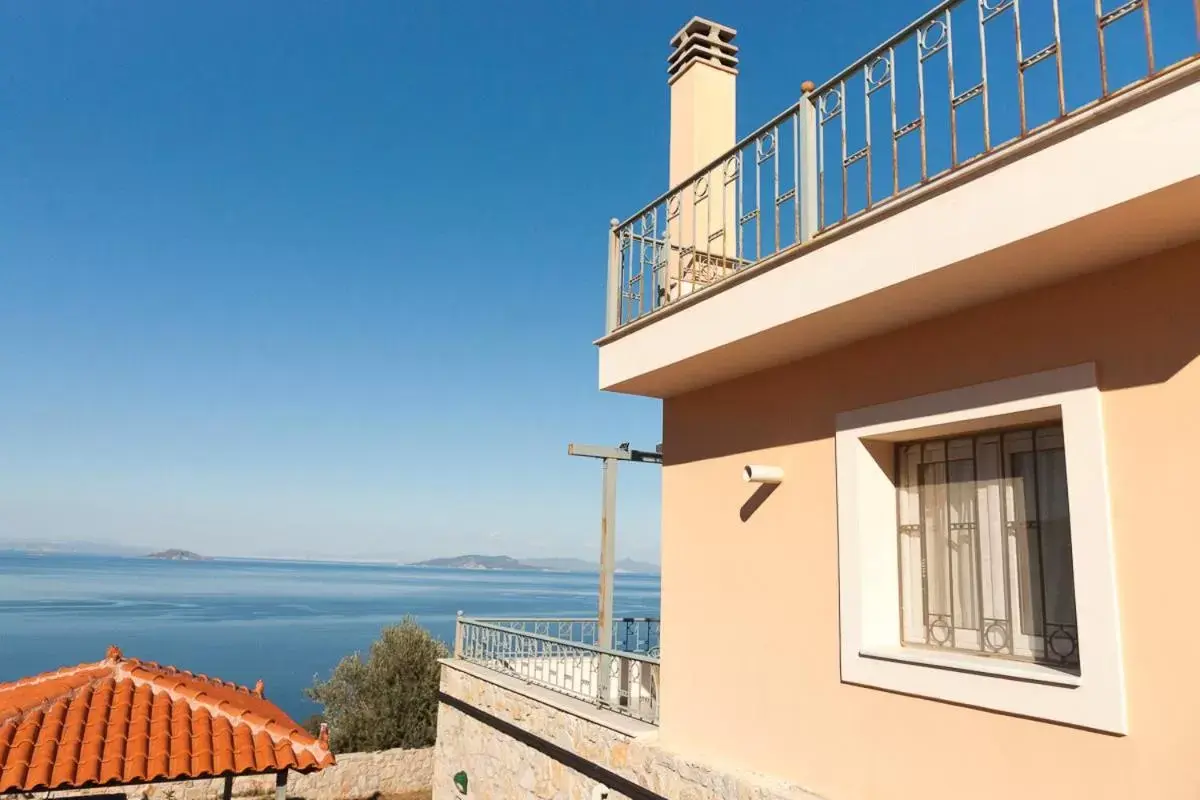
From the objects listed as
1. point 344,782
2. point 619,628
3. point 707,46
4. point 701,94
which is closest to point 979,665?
point 701,94

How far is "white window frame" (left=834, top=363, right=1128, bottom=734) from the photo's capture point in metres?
3.47

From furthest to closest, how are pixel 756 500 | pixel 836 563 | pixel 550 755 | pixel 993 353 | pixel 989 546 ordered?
pixel 550 755 < pixel 756 500 < pixel 836 563 < pixel 989 546 < pixel 993 353

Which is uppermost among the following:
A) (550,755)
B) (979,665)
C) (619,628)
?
(979,665)

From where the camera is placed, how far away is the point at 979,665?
3.93 meters

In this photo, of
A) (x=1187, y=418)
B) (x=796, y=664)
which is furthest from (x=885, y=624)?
(x=1187, y=418)

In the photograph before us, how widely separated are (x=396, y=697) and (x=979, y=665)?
60.0 feet

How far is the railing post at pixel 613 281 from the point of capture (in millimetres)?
6824

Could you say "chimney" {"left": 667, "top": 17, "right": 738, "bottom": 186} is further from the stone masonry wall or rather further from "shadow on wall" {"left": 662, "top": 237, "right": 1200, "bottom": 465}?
the stone masonry wall

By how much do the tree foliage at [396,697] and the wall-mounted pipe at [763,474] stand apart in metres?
16.4

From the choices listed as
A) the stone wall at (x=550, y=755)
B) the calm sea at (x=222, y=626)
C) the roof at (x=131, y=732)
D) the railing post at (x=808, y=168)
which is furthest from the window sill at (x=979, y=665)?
the calm sea at (x=222, y=626)

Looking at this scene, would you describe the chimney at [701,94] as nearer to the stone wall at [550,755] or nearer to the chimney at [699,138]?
the chimney at [699,138]

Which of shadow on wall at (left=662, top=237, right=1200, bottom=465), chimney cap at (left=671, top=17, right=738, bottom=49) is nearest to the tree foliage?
shadow on wall at (left=662, top=237, right=1200, bottom=465)

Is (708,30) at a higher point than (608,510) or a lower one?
higher

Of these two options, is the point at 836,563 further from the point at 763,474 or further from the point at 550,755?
the point at 550,755
